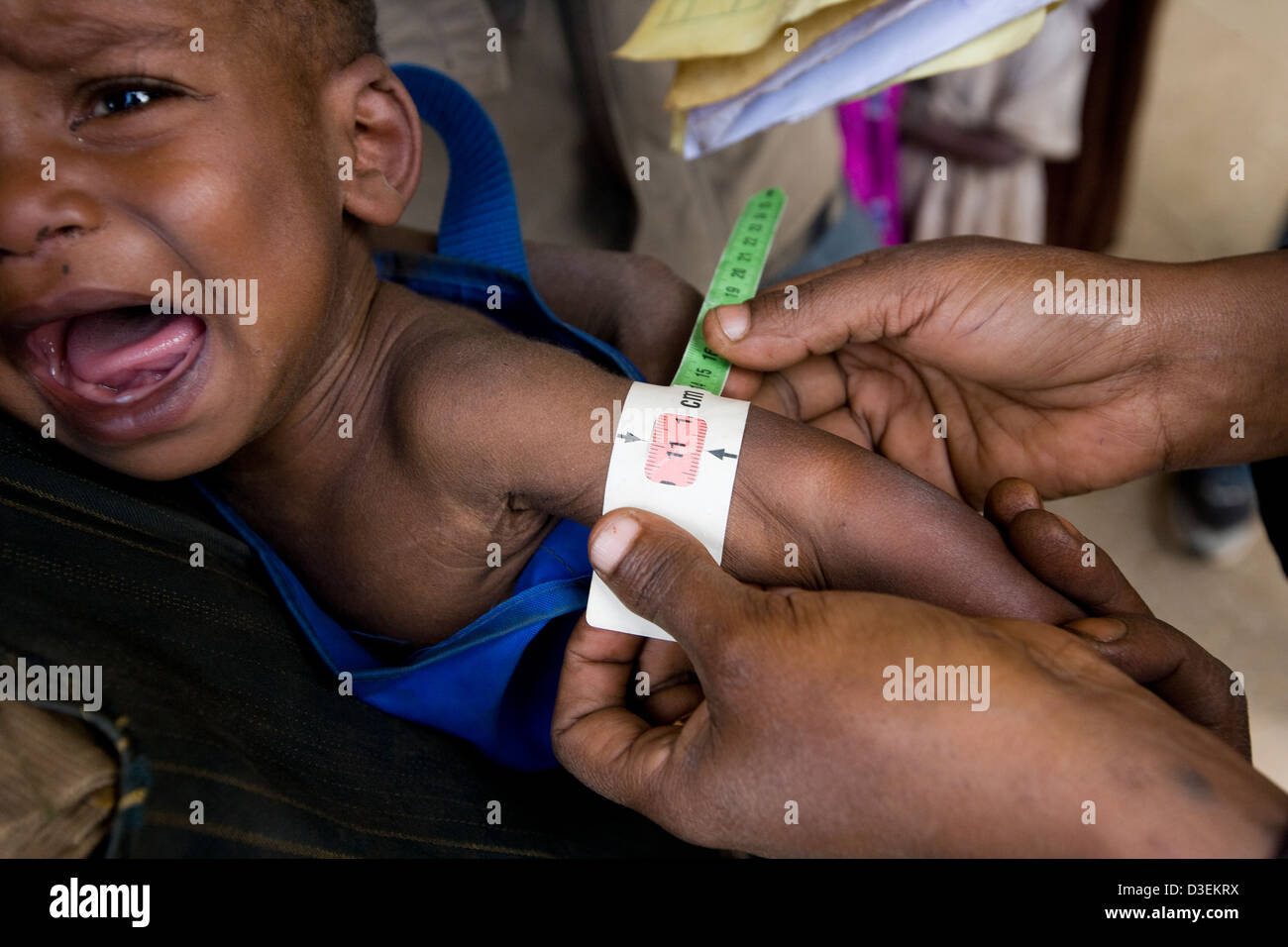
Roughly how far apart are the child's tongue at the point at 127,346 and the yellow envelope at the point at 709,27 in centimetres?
82

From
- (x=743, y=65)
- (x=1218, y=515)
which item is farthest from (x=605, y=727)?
(x=1218, y=515)

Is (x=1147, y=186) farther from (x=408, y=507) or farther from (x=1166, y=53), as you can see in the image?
(x=408, y=507)

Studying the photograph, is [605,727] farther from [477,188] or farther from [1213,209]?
[1213,209]

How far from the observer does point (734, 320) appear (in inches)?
49.9

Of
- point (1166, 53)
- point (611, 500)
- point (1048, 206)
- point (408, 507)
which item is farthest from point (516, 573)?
point (1166, 53)

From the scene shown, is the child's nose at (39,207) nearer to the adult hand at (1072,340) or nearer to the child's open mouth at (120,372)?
the child's open mouth at (120,372)

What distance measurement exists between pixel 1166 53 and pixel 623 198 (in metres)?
2.85

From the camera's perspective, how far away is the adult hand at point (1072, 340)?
129 cm

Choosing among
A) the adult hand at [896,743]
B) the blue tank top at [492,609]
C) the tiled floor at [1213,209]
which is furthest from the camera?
the tiled floor at [1213,209]

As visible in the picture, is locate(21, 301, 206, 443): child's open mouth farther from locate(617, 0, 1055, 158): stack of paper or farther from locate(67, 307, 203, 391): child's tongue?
locate(617, 0, 1055, 158): stack of paper

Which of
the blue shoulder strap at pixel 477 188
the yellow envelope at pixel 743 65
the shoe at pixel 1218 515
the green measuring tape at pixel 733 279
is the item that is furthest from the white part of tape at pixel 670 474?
the shoe at pixel 1218 515

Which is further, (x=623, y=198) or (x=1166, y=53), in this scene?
(x=1166, y=53)

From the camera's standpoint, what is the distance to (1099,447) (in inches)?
55.3

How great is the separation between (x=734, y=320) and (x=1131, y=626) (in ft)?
1.92
